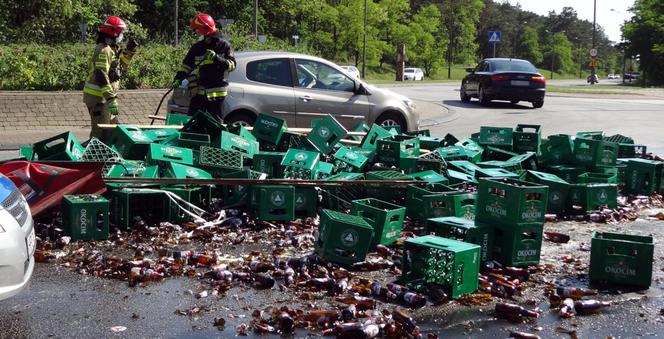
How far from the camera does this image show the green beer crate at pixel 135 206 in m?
8.06

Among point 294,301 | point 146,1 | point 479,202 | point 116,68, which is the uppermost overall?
point 146,1

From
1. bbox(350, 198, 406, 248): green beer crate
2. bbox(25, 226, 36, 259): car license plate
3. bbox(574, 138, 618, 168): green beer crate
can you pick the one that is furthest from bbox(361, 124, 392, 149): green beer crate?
bbox(25, 226, 36, 259): car license plate

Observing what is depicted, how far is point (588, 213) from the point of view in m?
9.53

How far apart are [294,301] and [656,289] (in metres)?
2.97

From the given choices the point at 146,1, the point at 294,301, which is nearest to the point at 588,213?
the point at 294,301

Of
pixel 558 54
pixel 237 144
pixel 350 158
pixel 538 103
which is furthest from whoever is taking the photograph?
pixel 558 54

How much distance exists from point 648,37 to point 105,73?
7126cm

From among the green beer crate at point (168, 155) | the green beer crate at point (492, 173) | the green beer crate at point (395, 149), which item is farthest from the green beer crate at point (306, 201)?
the green beer crate at point (492, 173)

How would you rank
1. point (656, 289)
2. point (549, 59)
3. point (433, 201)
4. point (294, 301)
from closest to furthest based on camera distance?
1. point (294, 301)
2. point (656, 289)
3. point (433, 201)
4. point (549, 59)

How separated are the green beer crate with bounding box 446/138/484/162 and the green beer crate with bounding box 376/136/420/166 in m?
0.84

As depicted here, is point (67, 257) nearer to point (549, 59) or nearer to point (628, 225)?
point (628, 225)

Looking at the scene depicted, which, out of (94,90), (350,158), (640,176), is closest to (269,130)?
(350,158)

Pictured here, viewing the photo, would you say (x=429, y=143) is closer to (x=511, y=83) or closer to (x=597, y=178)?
(x=597, y=178)

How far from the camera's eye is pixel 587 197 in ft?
31.2
